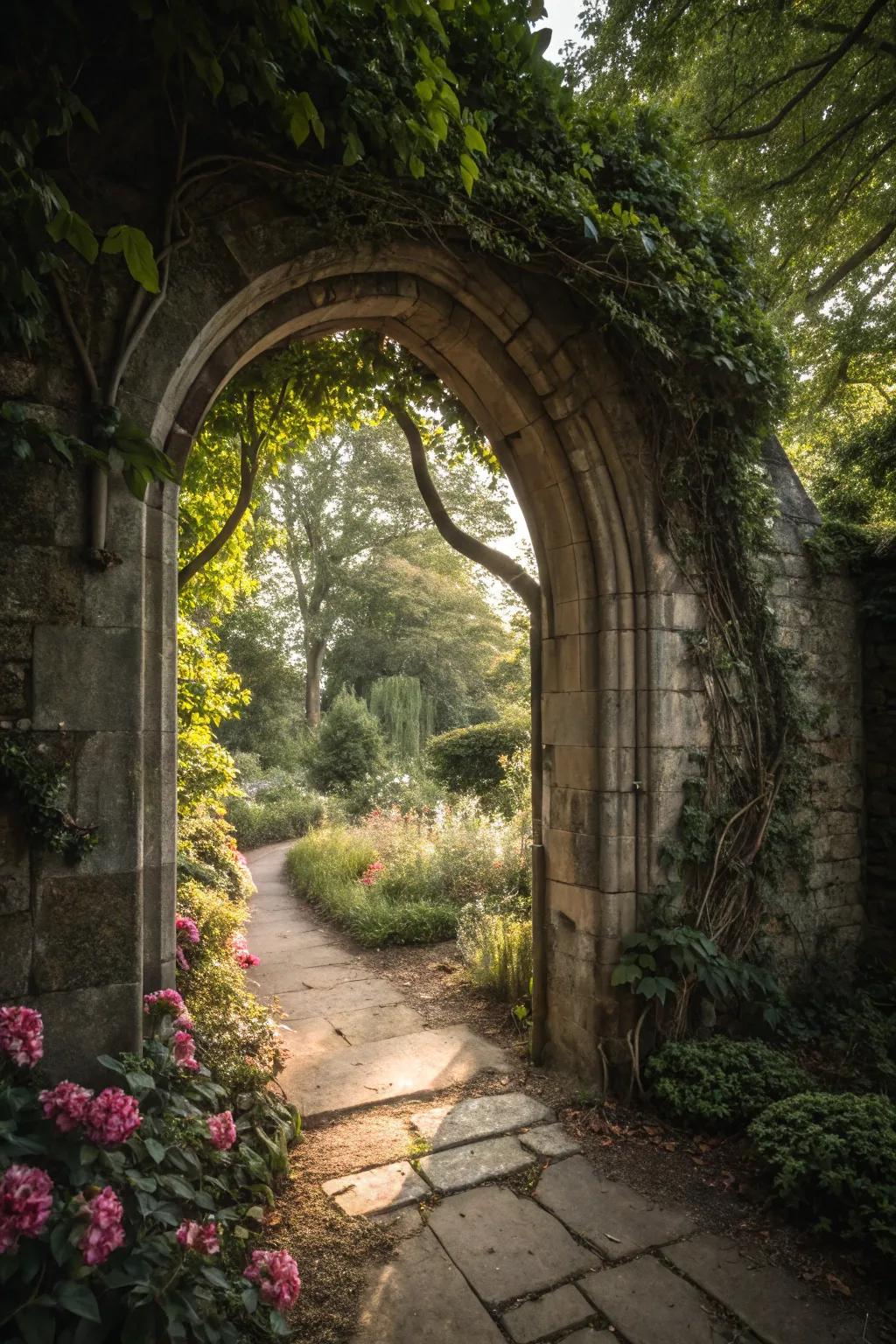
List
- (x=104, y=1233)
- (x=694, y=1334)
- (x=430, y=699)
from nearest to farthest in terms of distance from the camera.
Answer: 1. (x=104, y=1233)
2. (x=694, y=1334)
3. (x=430, y=699)

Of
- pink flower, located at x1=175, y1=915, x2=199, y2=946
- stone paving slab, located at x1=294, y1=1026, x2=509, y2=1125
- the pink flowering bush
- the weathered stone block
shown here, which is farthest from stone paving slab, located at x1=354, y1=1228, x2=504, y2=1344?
pink flower, located at x1=175, y1=915, x2=199, y2=946

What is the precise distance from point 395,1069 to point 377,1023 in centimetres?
64

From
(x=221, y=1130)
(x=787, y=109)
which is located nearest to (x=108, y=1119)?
(x=221, y=1130)

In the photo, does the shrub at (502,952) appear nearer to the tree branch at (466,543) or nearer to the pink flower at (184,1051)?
the tree branch at (466,543)

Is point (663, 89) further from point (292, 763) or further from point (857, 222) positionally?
point (292, 763)

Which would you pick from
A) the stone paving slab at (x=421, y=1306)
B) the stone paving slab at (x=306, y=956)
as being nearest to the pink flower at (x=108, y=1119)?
the stone paving slab at (x=421, y=1306)

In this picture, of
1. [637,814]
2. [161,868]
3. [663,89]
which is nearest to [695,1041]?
[637,814]

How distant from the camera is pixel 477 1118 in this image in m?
3.21

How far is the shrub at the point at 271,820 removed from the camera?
35.4 feet

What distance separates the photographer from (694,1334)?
6.76 ft

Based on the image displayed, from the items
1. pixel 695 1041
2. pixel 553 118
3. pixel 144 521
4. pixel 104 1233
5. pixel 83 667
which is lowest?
pixel 695 1041

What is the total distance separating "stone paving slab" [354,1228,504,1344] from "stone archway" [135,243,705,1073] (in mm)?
1312

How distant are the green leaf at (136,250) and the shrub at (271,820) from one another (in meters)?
9.62

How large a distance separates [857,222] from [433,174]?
662cm
